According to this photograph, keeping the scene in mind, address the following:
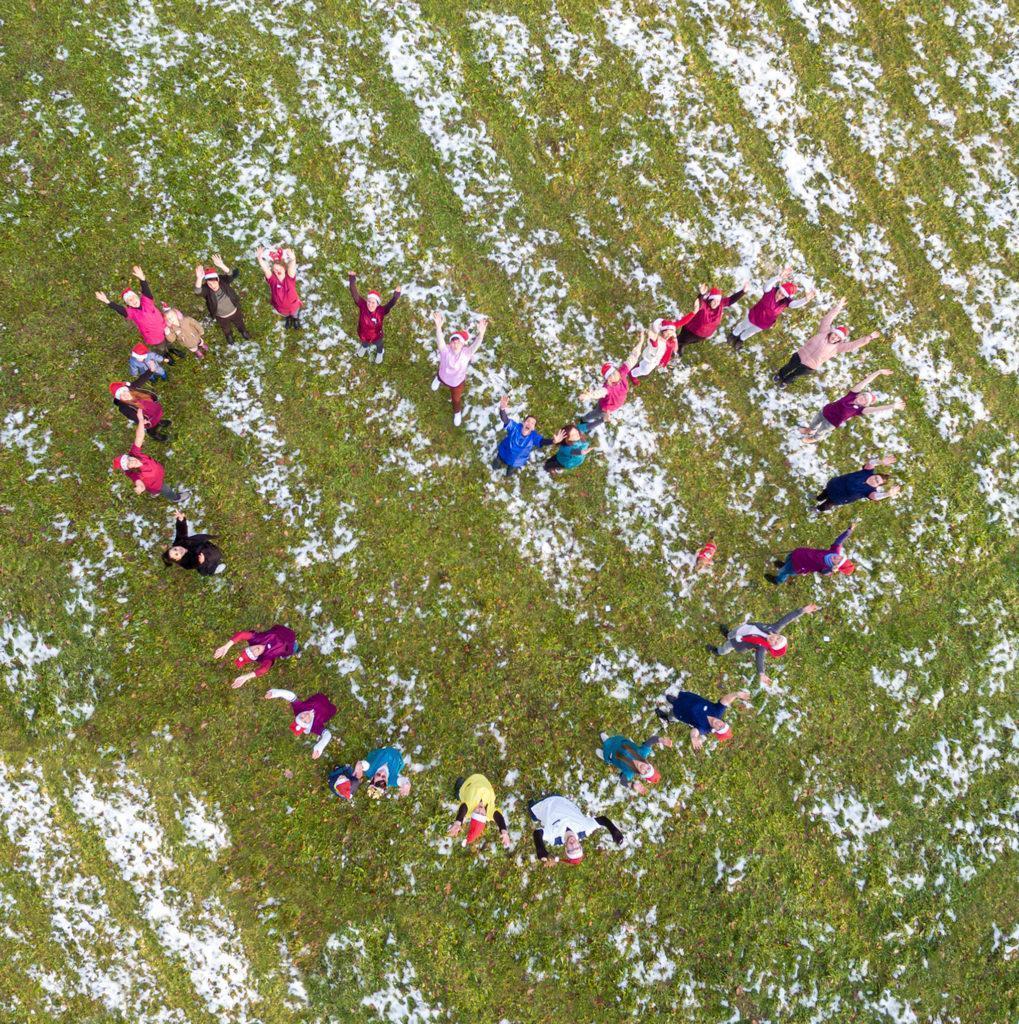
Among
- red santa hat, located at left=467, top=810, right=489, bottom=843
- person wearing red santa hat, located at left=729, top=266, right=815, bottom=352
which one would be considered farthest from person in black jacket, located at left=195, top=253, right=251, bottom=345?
person wearing red santa hat, located at left=729, top=266, right=815, bottom=352

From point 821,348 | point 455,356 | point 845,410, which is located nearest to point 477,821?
point 455,356

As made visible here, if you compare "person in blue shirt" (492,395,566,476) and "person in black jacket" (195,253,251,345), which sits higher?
"person in black jacket" (195,253,251,345)

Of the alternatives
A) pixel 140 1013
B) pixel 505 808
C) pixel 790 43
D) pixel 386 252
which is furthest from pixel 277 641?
pixel 790 43

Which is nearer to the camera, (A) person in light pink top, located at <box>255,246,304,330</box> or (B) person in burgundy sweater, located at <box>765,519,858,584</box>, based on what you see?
(B) person in burgundy sweater, located at <box>765,519,858,584</box>

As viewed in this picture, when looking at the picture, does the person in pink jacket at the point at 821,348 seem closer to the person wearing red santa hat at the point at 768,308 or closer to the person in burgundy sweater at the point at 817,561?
the person wearing red santa hat at the point at 768,308

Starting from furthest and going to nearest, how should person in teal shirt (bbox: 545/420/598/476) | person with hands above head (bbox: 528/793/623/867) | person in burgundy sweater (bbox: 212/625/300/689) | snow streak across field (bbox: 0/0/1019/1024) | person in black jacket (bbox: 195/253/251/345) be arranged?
snow streak across field (bbox: 0/0/1019/1024)
person in teal shirt (bbox: 545/420/598/476)
person in black jacket (bbox: 195/253/251/345)
person with hands above head (bbox: 528/793/623/867)
person in burgundy sweater (bbox: 212/625/300/689)

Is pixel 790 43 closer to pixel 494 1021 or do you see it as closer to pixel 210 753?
pixel 210 753

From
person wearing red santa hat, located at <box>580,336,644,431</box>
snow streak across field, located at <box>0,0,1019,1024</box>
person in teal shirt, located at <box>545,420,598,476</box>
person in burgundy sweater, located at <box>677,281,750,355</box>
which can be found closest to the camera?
person in teal shirt, located at <box>545,420,598,476</box>

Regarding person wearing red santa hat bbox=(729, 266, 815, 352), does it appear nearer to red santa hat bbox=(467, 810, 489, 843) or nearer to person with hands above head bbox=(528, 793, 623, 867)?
person with hands above head bbox=(528, 793, 623, 867)
